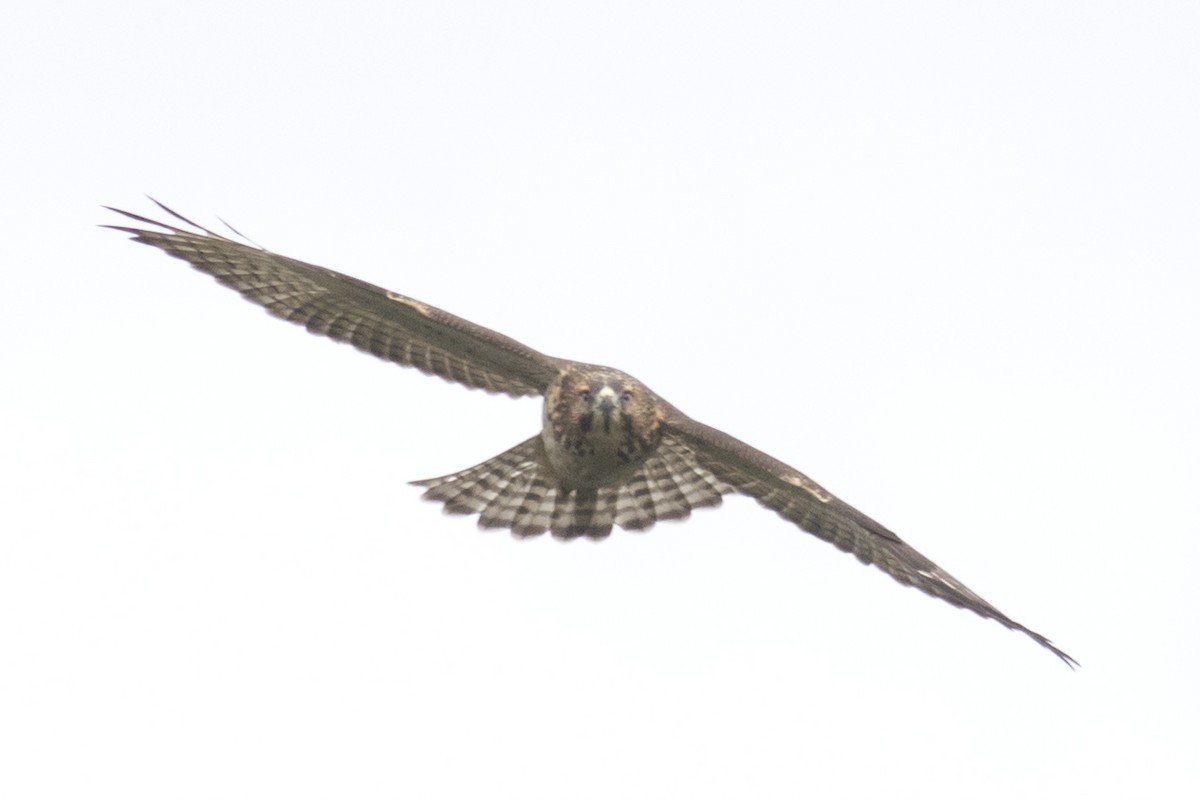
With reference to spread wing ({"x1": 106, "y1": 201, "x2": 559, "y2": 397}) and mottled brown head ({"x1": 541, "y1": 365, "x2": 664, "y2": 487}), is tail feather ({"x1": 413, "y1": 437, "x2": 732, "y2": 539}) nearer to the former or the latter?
mottled brown head ({"x1": 541, "y1": 365, "x2": 664, "y2": 487})

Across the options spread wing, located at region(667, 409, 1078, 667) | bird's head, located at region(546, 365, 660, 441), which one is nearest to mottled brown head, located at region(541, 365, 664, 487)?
bird's head, located at region(546, 365, 660, 441)

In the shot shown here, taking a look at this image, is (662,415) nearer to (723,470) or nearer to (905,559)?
(723,470)

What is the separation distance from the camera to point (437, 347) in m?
11.4

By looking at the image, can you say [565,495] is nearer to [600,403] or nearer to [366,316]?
[600,403]

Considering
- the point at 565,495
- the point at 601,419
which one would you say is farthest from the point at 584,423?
the point at 565,495

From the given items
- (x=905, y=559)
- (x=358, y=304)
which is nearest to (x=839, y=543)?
(x=905, y=559)

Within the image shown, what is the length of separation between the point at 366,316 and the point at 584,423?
1.50 m

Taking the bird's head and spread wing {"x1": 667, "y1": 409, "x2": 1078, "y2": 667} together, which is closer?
spread wing {"x1": 667, "y1": 409, "x2": 1078, "y2": 667}

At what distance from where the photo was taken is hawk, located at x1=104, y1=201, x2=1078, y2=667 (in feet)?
35.3

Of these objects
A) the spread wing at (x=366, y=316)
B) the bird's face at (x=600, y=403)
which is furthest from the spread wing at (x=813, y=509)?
the spread wing at (x=366, y=316)

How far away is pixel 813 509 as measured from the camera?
1112 cm

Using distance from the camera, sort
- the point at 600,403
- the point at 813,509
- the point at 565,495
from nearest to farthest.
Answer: the point at 600,403, the point at 813,509, the point at 565,495

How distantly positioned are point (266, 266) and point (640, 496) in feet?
9.09

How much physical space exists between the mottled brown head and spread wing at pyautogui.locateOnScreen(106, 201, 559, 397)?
0.26 m
